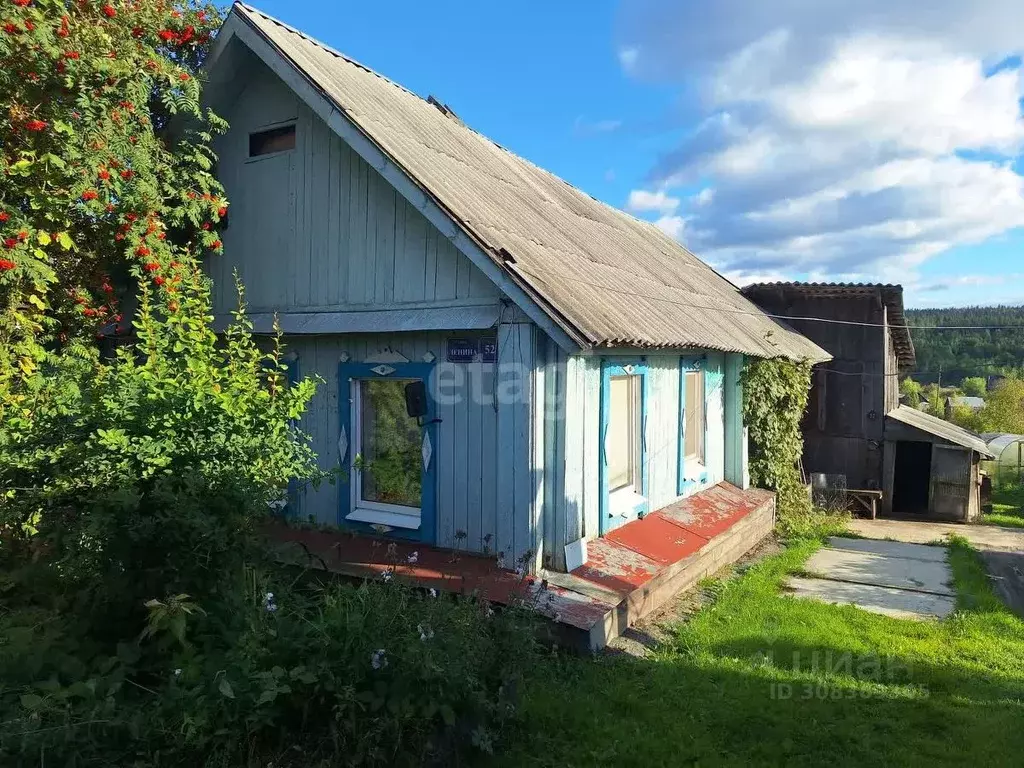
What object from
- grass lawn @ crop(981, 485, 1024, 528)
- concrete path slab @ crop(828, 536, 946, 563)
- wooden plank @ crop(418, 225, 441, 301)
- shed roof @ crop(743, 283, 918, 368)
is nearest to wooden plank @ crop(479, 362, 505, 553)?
wooden plank @ crop(418, 225, 441, 301)

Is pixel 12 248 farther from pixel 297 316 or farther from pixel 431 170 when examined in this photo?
pixel 431 170

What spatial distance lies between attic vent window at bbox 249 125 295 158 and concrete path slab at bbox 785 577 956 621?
Answer: 773cm

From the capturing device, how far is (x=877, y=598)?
25.3 feet

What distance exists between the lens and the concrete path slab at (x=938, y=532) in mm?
11734

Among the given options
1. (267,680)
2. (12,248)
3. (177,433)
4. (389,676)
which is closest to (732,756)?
(389,676)

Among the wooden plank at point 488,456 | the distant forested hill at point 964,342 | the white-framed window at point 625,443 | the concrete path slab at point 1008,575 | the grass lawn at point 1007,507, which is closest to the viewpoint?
the wooden plank at point 488,456

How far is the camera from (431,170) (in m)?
7.21

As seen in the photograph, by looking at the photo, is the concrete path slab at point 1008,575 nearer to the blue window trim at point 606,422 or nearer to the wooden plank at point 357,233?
the blue window trim at point 606,422

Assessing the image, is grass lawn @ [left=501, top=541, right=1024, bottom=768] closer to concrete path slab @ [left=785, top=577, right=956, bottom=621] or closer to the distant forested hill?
concrete path slab @ [left=785, top=577, right=956, bottom=621]

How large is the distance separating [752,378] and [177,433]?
8.70 meters

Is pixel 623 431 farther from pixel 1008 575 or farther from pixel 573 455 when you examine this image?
pixel 1008 575

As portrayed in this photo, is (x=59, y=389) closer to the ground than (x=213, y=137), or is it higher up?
closer to the ground

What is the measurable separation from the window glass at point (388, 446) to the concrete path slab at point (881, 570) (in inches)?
210

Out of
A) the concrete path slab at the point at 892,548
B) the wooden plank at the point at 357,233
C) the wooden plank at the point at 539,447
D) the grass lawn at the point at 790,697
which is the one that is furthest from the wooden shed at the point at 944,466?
the wooden plank at the point at 357,233
